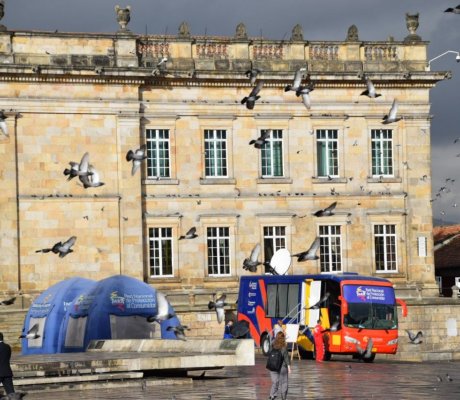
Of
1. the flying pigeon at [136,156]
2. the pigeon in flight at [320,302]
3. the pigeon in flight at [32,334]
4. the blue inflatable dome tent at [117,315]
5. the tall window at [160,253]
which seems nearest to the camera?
the blue inflatable dome tent at [117,315]

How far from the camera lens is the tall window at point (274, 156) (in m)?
75.2

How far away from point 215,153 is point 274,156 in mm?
2669

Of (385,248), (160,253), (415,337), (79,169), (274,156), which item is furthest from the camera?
(385,248)

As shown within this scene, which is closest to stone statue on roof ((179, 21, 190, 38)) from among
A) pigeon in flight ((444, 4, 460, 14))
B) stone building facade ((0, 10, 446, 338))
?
stone building facade ((0, 10, 446, 338))

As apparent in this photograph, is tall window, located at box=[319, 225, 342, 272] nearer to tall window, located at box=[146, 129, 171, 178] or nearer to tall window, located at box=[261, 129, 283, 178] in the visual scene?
tall window, located at box=[261, 129, 283, 178]

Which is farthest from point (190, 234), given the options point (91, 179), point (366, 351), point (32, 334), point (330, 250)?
point (366, 351)

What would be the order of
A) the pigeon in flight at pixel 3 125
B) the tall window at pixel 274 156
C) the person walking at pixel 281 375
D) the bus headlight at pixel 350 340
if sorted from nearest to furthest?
the person walking at pixel 281 375 < the bus headlight at pixel 350 340 < the pigeon in flight at pixel 3 125 < the tall window at pixel 274 156

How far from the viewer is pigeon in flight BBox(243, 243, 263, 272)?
70500 mm

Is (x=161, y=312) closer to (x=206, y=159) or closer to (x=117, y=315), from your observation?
(x=117, y=315)

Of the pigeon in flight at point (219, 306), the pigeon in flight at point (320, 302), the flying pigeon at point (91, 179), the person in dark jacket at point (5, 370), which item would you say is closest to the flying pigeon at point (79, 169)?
the flying pigeon at point (91, 179)

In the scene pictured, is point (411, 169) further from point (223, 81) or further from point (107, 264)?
point (107, 264)

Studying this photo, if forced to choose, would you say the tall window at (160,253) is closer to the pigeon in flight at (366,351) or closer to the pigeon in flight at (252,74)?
the pigeon in flight at (252,74)

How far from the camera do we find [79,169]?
6525 centimetres

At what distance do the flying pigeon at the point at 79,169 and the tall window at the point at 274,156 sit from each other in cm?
843
